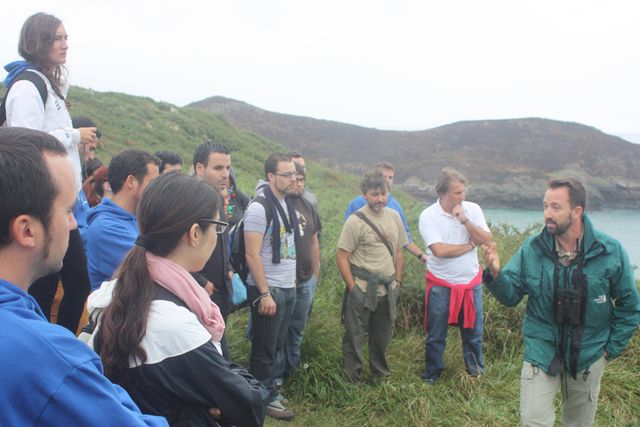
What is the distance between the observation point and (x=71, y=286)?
3.14 metres

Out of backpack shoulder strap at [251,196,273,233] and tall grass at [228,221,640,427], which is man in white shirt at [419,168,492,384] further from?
backpack shoulder strap at [251,196,273,233]

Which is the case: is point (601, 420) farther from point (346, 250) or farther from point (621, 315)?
point (346, 250)

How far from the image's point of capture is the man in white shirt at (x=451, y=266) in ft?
16.7

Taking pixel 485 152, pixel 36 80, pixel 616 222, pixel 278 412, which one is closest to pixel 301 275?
pixel 278 412

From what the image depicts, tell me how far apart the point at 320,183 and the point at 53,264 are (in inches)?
888

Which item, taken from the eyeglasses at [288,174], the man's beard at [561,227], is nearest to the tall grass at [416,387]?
the eyeglasses at [288,174]

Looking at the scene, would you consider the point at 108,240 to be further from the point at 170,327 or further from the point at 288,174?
the point at 288,174

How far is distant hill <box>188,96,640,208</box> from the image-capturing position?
83.8ft

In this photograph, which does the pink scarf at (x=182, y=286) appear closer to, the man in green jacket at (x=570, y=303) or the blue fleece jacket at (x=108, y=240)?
the blue fleece jacket at (x=108, y=240)

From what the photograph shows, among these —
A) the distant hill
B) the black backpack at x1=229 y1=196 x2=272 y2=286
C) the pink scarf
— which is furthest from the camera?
the distant hill

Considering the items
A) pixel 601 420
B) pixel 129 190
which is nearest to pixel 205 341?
pixel 129 190

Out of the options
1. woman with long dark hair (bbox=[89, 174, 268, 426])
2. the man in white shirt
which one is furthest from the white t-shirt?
woman with long dark hair (bbox=[89, 174, 268, 426])

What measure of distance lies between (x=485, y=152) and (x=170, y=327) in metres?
35.5

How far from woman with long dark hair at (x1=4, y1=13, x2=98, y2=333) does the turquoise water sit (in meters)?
8.36
